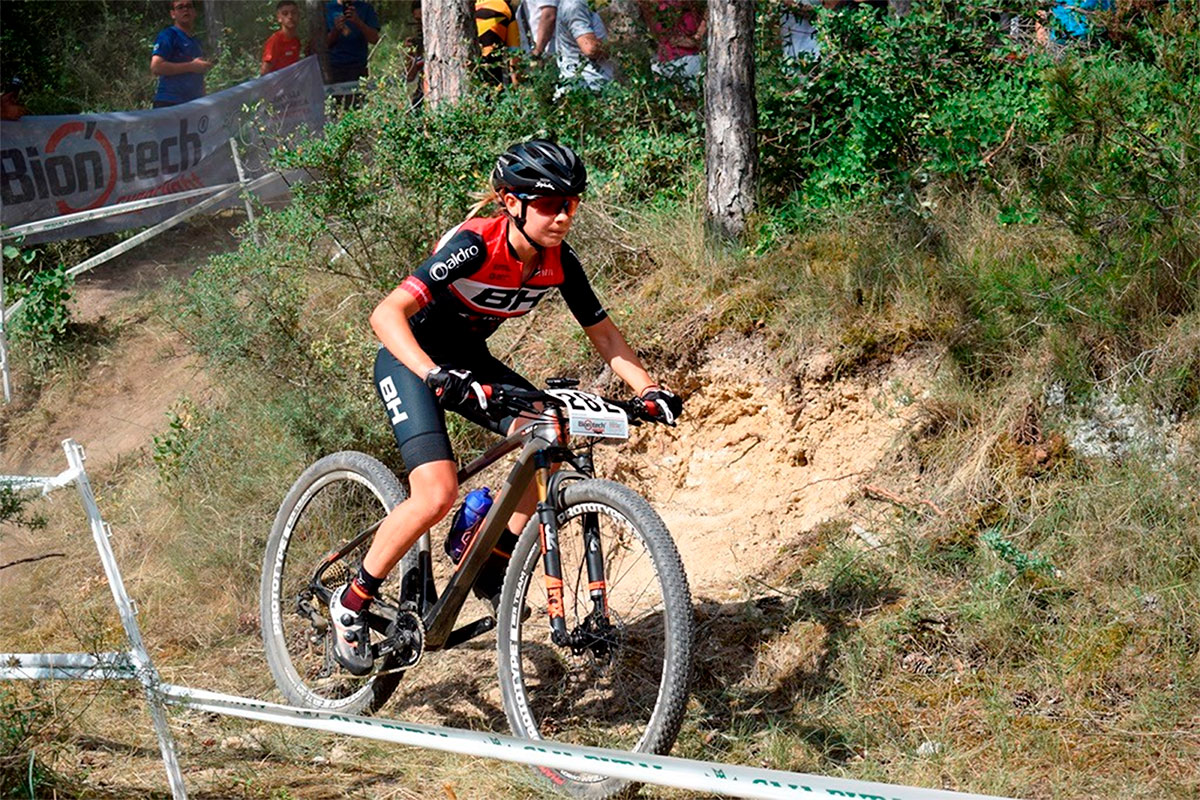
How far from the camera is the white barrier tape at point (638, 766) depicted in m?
2.97

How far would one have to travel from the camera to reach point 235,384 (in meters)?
8.30

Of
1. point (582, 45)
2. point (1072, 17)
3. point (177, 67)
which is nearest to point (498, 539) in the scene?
point (1072, 17)

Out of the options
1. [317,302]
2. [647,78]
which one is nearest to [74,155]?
[317,302]

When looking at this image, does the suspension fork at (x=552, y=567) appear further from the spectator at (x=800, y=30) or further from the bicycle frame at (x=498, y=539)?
the spectator at (x=800, y=30)

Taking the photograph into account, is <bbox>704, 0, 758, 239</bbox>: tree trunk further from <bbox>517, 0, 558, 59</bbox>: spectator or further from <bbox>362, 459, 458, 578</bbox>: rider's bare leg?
<bbox>362, 459, 458, 578</bbox>: rider's bare leg

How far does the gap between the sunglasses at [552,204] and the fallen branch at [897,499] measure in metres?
2.14

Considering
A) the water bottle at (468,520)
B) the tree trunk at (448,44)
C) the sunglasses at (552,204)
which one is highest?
the tree trunk at (448,44)

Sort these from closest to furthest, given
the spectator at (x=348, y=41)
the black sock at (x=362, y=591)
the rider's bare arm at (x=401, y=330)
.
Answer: the rider's bare arm at (x=401, y=330) < the black sock at (x=362, y=591) < the spectator at (x=348, y=41)

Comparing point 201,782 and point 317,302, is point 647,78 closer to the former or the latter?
point 317,302

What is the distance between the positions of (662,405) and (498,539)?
842 millimetres

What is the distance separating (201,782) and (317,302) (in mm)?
4631

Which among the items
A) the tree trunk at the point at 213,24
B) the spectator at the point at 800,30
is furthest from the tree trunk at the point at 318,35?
the spectator at the point at 800,30

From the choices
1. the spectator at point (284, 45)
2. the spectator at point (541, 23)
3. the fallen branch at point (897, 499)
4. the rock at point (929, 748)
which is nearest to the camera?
the rock at point (929, 748)

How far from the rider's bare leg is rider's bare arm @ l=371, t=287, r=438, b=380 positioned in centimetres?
38
